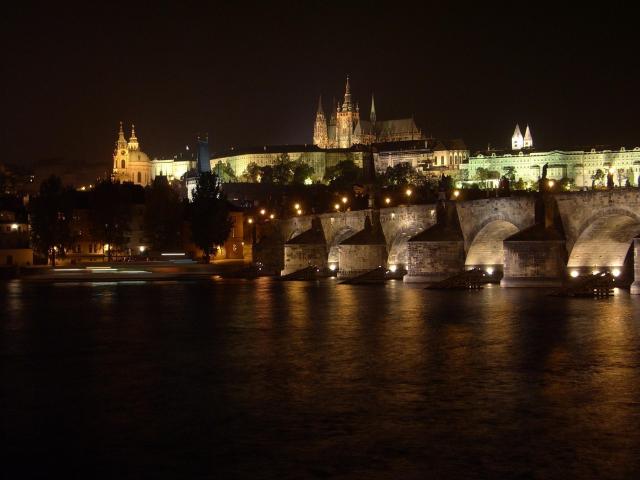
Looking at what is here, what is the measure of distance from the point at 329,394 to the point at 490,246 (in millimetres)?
32634

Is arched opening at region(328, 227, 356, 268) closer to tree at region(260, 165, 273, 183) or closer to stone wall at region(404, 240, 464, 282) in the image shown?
stone wall at region(404, 240, 464, 282)

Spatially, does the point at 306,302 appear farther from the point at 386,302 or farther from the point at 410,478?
the point at 410,478

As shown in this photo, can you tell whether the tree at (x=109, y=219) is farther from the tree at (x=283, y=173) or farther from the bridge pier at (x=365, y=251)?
the tree at (x=283, y=173)

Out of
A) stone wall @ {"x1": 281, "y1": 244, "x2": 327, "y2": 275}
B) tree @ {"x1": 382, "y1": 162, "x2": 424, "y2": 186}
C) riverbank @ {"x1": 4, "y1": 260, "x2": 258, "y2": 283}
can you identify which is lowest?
riverbank @ {"x1": 4, "y1": 260, "x2": 258, "y2": 283}

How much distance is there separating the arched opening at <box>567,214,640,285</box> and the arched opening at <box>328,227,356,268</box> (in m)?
24.0

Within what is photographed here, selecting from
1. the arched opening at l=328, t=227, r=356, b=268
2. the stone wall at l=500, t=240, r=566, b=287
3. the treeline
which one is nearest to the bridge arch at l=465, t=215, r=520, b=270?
the stone wall at l=500, t=240, r=566, b=287

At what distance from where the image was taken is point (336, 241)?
66.3 metres

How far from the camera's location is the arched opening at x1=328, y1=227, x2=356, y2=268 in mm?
64750

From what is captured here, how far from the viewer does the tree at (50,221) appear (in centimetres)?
7581

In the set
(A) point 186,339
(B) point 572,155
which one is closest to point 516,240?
(A) point 186,339

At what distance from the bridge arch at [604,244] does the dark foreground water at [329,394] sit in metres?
6.46

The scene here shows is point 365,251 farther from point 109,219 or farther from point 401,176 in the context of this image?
point 401,176

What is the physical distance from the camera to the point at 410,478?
12680 mm

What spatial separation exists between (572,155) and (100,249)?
431 ft
